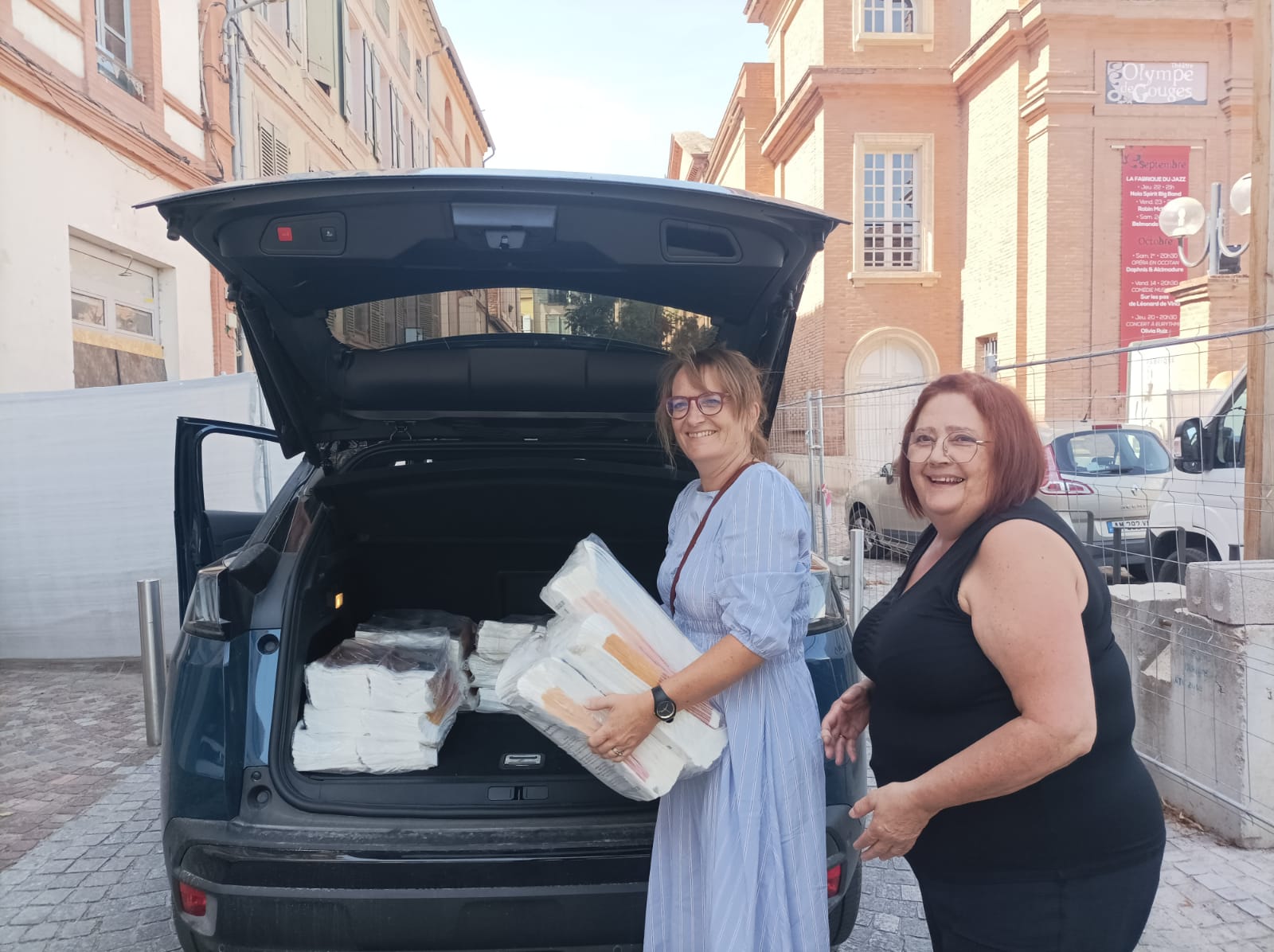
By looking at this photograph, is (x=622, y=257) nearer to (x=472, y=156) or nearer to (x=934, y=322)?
(x=934, y=322)

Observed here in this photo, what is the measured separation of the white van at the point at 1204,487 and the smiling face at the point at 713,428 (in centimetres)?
435

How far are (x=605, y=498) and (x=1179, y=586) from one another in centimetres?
278

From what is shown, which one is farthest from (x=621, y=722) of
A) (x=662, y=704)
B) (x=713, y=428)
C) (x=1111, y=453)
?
(x=1111, y=453)

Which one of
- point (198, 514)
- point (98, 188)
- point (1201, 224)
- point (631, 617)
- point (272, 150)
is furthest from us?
point (1201, 224)

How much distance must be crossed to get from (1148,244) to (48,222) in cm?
1756

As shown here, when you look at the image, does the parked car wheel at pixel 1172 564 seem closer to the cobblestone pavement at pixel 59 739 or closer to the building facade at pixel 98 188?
the cobblestone pavement at pixel 59 739

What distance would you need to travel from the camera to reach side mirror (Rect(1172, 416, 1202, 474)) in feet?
18.2

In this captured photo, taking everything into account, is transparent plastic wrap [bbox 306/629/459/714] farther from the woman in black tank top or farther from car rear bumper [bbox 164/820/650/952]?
the woman in black tank top

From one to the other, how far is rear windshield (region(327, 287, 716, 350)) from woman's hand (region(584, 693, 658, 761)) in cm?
142

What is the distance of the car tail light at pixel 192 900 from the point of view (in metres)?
2.02

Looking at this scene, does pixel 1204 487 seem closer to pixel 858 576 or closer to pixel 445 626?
pixel 858 576

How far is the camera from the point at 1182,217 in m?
13.8

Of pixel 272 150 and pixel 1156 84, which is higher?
pixel 1156 84

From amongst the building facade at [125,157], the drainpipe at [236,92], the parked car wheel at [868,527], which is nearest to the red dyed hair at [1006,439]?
the parked car wheel at [868,527]
